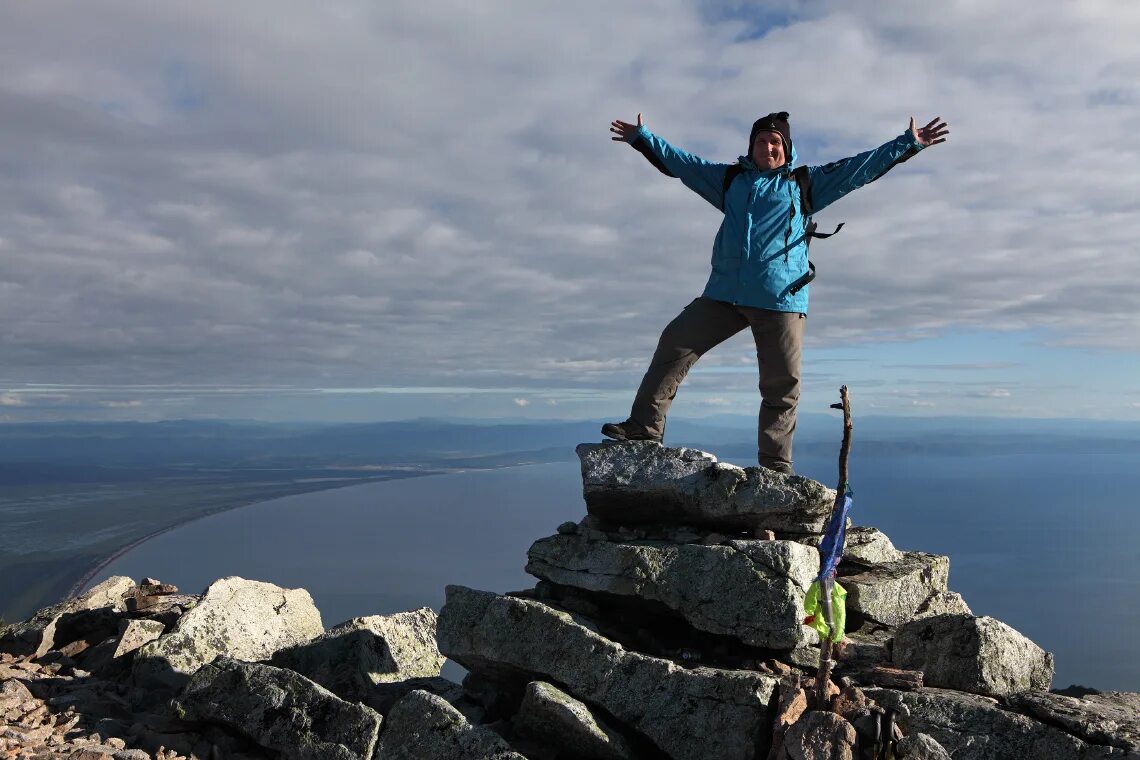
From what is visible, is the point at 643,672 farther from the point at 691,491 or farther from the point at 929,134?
the point at 929,134

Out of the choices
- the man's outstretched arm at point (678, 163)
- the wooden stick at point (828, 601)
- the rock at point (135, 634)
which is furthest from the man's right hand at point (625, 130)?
the rock at point (135, 634)

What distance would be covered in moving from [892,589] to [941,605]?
1.51 metres

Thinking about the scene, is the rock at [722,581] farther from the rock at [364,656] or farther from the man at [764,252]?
the rock at [364,656]

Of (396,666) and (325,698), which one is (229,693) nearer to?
(325,698)

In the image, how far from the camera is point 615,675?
10.5m

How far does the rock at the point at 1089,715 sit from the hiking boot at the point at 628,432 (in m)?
6.43

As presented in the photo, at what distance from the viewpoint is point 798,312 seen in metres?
12.1

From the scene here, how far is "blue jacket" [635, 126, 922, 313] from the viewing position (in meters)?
11.8

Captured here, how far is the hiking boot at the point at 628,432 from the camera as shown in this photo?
42.9ft

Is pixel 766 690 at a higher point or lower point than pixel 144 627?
higher

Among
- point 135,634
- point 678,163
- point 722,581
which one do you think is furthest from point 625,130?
point 135,634

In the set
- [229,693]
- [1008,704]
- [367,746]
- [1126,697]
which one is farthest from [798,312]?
A: [229,693]

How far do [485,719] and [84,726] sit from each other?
A: 20.7 ft

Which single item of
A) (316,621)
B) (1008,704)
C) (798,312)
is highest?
(798,312)
